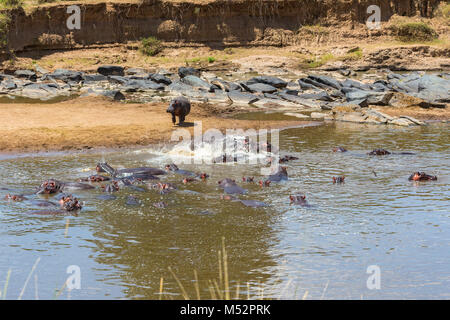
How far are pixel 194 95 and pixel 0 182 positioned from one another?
14976 mm

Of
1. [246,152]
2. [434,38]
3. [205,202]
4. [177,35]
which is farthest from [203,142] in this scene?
[434,38]

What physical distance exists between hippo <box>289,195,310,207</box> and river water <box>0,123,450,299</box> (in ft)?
0.42

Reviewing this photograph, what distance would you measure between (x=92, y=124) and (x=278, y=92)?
11629 millimetres

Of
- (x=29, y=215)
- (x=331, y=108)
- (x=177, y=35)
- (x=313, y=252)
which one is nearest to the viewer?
(x=313, y=252)

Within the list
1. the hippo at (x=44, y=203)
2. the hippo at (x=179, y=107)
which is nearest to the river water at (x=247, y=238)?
the hippo at (x=44, y=203)

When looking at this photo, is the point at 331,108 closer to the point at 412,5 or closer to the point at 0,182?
the point at 0,182

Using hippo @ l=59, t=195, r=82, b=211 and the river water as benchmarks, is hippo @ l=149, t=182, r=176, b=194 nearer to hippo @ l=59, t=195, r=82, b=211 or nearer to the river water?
the river water

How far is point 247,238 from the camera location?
8203 millimetres

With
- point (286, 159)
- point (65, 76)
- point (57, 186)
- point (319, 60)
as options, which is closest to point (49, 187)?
point (57, 186)

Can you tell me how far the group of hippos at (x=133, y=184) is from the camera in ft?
31.5

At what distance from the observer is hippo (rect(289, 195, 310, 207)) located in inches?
384

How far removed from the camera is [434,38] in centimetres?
4459

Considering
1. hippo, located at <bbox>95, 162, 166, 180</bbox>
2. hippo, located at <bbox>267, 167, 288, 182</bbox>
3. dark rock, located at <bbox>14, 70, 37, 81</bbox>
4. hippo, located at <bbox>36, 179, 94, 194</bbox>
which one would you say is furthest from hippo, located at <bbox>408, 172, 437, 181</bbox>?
dark rock, located at <bbox>14, 70, 37, 81</bbox>

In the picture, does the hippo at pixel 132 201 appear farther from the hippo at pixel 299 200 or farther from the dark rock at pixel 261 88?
the dark rock at pixel 261 88
